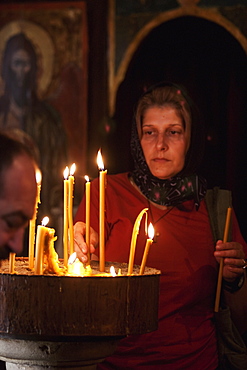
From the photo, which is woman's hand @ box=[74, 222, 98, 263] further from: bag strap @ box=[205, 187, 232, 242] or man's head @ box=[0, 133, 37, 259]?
man's head @ box=[0, 133, 37, 259]

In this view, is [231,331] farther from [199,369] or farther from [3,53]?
[3,53]

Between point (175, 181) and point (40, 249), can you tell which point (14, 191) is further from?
point (175, 181)

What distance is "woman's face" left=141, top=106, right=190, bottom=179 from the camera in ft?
8.80

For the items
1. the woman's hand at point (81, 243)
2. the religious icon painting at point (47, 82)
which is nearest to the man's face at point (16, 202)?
the woman's hand at point (81, 243)

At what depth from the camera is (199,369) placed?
96.3 inches

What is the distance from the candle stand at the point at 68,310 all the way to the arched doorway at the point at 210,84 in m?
1.85

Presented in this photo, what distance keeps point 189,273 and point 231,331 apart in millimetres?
282

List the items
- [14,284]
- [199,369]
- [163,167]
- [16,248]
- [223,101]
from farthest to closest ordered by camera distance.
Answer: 1. [223,101]
2. [163,167]
3. [199,369]
4. [14,284]
5. [16,248]

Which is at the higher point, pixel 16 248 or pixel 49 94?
pixel 49 94

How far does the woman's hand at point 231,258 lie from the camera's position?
2398mm

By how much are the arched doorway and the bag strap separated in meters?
0.79

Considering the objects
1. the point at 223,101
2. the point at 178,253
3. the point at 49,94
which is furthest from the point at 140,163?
the point at 49,94

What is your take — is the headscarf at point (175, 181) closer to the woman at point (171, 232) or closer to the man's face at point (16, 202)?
the woman at point (171, 232)

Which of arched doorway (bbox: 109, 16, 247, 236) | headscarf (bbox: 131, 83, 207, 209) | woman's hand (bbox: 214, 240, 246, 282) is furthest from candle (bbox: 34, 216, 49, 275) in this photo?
arched doorway (bbox: 109, 16, 247, 236)
